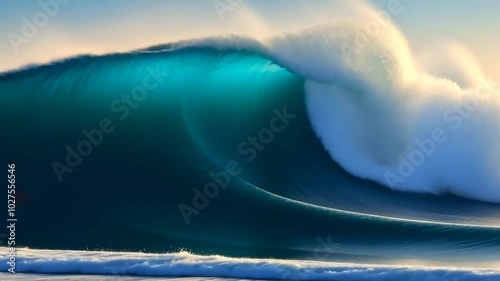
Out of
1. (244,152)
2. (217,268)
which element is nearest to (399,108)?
(244,152)

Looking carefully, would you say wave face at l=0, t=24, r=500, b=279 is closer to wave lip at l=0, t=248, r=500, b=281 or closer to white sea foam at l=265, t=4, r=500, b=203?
white sea foam at l=265, t=4, r=500, b=203

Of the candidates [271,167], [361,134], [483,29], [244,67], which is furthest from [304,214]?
[483,29]

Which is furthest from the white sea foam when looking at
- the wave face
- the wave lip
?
the wave lip

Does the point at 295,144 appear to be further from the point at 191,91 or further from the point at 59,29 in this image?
the point at 59,29

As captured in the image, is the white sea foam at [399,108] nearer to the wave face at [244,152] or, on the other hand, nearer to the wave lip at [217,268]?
the wave face at [244,152]

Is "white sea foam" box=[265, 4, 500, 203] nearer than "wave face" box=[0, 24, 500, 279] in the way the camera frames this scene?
No

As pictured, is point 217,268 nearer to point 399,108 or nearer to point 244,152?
point 244,152
